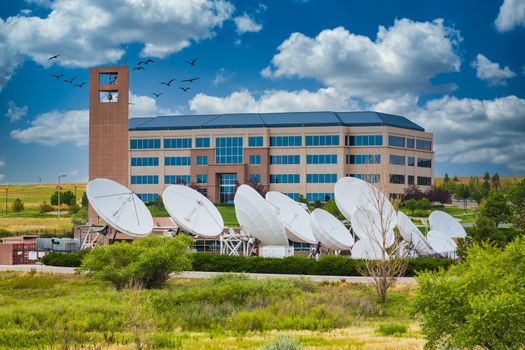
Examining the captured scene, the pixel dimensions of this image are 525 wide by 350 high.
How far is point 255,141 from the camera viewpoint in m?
110

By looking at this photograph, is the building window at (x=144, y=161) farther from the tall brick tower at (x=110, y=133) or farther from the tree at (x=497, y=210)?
the tree at (x=497, y=210)

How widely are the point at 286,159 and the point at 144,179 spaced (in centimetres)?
2272

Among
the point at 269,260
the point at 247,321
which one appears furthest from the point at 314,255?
the point at 247,321

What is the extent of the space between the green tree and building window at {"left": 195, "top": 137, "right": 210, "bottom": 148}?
94.9 metres

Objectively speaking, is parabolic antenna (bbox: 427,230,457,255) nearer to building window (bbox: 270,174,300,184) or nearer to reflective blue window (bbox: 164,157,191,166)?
building window (bbox: 270,174,300,184)

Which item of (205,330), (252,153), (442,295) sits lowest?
(205,330)

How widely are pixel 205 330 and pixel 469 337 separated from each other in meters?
10.8

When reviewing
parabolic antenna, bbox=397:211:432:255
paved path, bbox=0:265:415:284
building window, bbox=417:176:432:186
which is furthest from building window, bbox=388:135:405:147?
paved path, bbox=0:265:415:284

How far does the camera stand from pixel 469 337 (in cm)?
1587

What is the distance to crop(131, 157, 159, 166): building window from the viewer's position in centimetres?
11444

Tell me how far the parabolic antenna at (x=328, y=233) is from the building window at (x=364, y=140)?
56.6 metres

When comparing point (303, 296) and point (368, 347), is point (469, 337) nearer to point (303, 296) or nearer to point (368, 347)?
point (368, 347)

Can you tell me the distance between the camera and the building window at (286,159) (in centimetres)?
10844

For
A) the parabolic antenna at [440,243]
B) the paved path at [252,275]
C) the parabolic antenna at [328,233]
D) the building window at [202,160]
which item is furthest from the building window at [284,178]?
the paved path at [252,275]
